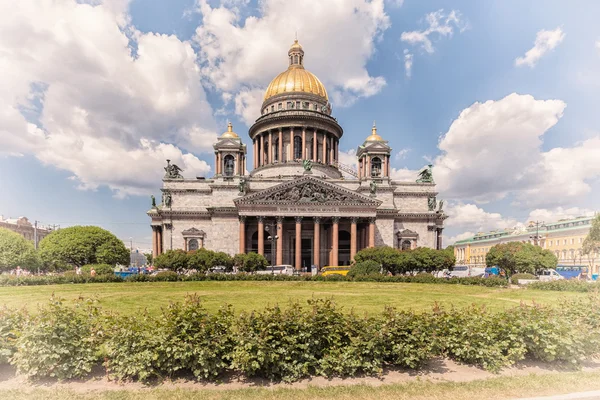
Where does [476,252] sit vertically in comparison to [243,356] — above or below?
below

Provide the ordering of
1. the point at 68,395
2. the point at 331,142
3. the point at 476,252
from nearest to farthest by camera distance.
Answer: the point at 68,395 → the point at 331,142 → the point at 476,252

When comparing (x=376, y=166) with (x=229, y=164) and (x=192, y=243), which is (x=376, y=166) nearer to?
(x=229, y=164)

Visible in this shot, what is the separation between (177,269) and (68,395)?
31.2m

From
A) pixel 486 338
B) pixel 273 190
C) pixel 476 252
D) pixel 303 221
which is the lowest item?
pixel 476 252

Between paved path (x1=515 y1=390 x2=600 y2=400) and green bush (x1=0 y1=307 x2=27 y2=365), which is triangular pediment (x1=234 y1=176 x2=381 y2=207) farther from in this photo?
paved path (x1=515 y1=390 x2=600 y2=400)

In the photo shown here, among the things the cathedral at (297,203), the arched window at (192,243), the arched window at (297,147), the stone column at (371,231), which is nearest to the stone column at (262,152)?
the cathedral at (297,203)

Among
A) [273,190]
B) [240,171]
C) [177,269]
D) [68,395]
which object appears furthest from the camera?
[240,171]

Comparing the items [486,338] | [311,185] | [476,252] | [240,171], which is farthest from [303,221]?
[476,252]

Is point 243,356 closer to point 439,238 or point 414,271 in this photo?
point 414,271

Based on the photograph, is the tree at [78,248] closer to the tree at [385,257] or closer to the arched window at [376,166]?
the tree at [385,257]

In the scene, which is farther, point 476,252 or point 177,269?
point 476,252

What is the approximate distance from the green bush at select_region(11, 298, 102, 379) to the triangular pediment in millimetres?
38526

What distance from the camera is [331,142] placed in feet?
208

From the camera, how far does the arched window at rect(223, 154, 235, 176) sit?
54281 millimetres
